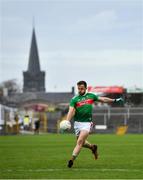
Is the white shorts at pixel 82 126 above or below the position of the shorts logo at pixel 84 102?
below

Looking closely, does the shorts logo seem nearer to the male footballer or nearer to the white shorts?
the male footballer

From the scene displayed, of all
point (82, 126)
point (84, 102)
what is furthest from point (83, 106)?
point (82, 126)

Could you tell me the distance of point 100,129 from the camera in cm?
7838

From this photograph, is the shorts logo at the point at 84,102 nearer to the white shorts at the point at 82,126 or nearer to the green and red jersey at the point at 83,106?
the green and red jersey at the point at 83,106

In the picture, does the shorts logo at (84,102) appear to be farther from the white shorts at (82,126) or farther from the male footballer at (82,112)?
the white shorts at (82,126)

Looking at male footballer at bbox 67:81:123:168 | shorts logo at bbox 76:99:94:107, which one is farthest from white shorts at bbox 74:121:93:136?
shorts logo at bbox 76:99:94:107

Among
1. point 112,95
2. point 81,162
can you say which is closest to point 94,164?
point 81,162

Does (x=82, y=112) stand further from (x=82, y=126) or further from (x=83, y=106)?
(x=82, y=126)

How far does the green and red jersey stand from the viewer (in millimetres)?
19047

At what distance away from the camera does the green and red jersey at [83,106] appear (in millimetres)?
19047

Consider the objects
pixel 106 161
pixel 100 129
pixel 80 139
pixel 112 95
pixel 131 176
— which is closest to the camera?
pixel 131 176

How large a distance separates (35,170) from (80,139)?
5.56 feet

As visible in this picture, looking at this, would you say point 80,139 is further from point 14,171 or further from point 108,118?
point 108,118

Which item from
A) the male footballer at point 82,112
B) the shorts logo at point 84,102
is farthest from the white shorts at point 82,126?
the shorts logo at point 84,102
